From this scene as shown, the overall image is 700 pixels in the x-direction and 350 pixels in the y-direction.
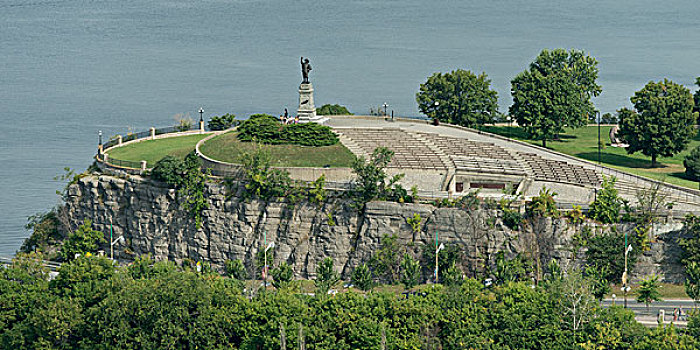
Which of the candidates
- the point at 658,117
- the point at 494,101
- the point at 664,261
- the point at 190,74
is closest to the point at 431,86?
the point at 494,101

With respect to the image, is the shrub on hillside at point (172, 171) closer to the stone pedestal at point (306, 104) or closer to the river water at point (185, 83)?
the stone pedestal at point (306, 104)

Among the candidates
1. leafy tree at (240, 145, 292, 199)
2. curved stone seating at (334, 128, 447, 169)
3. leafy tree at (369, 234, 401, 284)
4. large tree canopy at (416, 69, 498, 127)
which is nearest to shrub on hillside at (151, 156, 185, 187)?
leafy tree at (240, 145, 292, 199)

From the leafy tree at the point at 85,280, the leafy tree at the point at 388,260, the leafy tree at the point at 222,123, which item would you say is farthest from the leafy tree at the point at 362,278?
the leafy tree at the point at 222,123

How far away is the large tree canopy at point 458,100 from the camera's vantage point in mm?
108875

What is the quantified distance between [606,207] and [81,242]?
43.3 meters

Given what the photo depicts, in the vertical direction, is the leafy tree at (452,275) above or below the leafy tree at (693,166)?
below

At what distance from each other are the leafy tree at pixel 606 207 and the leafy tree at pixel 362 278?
17.4 m

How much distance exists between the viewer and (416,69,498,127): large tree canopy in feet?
357

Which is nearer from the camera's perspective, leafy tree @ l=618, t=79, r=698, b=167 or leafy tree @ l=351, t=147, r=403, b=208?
leafy tree @ l=351, t=147, r=403, b=208

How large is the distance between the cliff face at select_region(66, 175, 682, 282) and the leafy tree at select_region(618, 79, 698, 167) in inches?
905

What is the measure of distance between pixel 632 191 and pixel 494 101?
28.8m

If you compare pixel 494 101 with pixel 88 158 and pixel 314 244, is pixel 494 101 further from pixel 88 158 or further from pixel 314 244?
pixel 88 158

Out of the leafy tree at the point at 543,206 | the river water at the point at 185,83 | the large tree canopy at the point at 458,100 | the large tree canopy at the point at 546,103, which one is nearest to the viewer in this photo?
the leafy tree at the point at 543,206

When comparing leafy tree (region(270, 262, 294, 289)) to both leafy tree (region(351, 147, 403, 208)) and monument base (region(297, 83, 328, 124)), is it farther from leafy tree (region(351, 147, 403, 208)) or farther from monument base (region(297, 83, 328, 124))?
monument base (region(297, 83, 328, 124))
